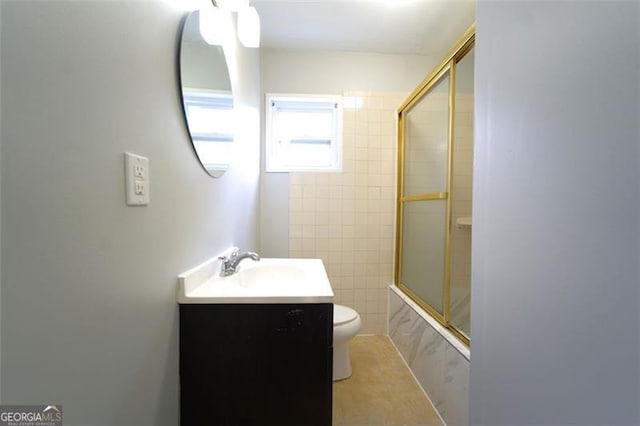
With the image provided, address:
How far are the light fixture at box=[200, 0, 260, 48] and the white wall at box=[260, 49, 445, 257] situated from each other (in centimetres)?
94

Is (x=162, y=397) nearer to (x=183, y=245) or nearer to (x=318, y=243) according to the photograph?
(x=183, y=245)

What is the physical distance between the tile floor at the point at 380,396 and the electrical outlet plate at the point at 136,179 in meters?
1.40

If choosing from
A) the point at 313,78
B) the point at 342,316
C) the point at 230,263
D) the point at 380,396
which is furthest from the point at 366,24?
the point at 380,396

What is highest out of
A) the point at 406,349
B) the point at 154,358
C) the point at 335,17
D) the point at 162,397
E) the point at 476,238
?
the point at 335,17

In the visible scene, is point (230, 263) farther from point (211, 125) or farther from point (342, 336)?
point (342, 336)

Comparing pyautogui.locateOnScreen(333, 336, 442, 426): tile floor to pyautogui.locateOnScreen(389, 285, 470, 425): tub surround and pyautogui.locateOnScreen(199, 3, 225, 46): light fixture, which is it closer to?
pyautogui.locateOnScreen(389, 285, 470, 425): tub surround

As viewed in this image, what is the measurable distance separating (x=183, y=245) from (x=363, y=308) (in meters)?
1.77

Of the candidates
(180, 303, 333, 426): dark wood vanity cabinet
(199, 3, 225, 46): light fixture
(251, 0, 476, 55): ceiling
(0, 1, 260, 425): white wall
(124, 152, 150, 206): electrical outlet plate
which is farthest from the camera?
(251, 0, 476, 55): ceiling

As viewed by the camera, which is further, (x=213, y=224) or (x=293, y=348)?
(x=213, y=224)

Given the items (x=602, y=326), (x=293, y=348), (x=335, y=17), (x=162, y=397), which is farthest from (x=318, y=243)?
(x=602, y=326)

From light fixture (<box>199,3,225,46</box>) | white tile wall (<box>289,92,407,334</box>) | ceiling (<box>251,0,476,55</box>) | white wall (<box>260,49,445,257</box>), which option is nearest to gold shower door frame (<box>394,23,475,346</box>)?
white tile wall (<box>289,92,407,334</box>)

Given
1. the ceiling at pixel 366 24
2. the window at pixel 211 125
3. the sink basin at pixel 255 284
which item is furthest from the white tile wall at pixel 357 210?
the window at pixel 211 125

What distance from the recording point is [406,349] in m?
1.79

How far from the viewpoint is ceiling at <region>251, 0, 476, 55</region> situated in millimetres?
1676
